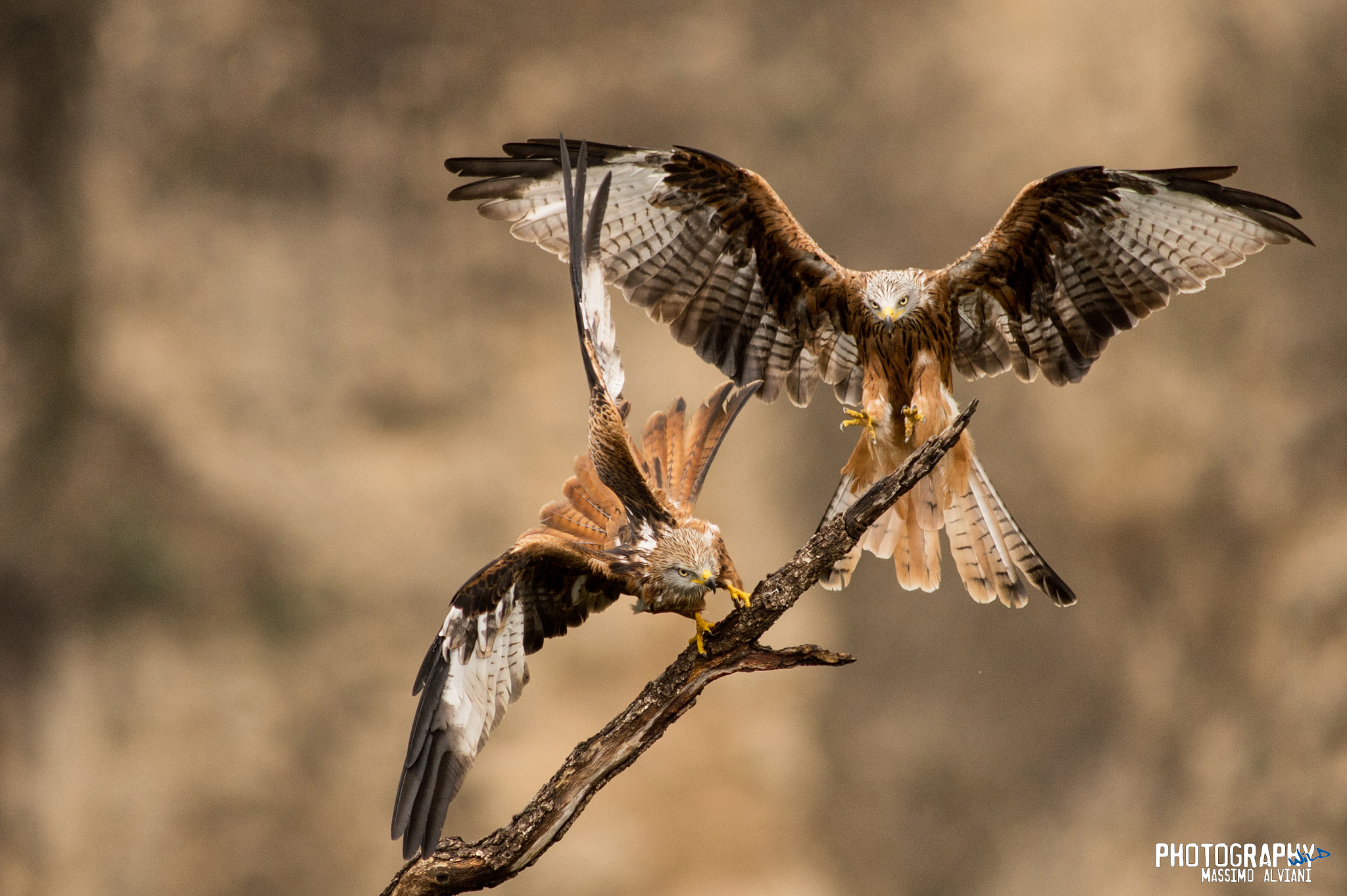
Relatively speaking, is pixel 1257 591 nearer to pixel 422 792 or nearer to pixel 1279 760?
pixel 1279 760

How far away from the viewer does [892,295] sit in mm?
4211

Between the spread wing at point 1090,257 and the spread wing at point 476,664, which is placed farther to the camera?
the spread wing at point 1090,257

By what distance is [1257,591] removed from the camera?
7168 mm

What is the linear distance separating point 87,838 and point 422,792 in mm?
5366

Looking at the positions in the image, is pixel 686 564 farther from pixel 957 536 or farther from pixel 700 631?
pixel 957 536

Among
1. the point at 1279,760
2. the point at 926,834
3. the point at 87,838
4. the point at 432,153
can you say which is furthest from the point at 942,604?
the point at 87,838

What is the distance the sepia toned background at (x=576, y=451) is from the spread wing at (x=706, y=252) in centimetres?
302

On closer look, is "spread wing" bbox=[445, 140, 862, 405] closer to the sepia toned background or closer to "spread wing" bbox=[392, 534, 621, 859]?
"spread wing" bbox=[392, 534, 621, 859]

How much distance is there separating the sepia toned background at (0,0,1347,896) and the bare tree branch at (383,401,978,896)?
3.95 meters

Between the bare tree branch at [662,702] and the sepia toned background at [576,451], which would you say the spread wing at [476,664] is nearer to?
the bare tree branch at [662,702]

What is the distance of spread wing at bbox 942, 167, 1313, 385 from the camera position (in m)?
4.09

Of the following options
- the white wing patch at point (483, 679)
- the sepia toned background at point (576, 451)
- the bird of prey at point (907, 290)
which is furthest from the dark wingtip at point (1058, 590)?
the sepia toned background at point (576, 451)

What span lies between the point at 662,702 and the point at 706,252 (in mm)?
2006

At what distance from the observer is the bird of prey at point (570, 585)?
11.6 feet
